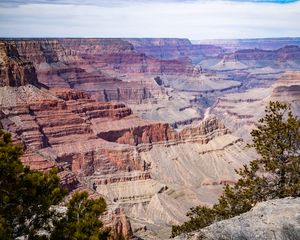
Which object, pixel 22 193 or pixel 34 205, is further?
pixel 34 205

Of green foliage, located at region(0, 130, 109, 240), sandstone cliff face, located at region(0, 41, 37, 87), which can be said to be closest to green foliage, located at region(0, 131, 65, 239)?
green foliage, located at region(0, 130, 109, 240)

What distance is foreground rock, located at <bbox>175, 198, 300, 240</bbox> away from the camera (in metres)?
19.3

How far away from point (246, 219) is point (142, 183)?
62.0m

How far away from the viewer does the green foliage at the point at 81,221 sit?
60.3 ft

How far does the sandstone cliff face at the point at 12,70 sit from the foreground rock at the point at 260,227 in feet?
280

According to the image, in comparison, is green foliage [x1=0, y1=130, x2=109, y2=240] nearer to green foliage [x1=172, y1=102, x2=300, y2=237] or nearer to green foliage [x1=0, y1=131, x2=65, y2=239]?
green foliage [x1=0, y1=131, x2=65, y2=239]

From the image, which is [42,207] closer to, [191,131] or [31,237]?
[31,237]

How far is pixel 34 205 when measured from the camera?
61.9 feet

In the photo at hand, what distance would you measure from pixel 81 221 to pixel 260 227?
6.81 metres

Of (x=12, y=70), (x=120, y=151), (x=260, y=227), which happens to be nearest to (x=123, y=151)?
(x=120, y=151)

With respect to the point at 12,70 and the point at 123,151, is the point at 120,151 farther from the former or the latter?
the point at 12,70

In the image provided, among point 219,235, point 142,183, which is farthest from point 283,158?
point 142,183

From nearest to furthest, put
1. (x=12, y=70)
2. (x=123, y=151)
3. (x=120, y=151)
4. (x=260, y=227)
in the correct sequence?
(x=260, y=227) < (x=120, y=151) < (x=123, y=151) < (x=12, y=70)

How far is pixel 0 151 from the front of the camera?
18.0m
